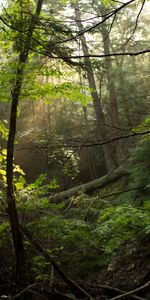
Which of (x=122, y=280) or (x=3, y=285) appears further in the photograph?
(x=122, y=280)

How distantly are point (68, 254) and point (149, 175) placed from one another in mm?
3386

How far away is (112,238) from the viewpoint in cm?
612

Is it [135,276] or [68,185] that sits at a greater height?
[68,185]

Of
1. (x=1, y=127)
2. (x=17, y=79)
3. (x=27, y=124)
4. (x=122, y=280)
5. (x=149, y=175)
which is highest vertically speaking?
(x=27, y=124)

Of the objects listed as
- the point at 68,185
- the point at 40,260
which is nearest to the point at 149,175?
the point at 40,260

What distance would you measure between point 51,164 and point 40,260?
12.2 m

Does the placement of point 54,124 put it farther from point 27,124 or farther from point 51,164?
point 51,164

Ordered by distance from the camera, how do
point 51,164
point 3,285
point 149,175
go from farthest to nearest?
point 51,164, point 149,175, point 3,285

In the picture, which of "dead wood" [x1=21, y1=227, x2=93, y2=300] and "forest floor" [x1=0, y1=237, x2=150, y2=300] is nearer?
"forest floor" [x1=0, y1=237, x2=150, y2=300]

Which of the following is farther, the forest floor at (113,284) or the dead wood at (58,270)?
the dead wood at (58,270)

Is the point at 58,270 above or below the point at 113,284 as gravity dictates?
above

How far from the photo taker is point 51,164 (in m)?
18.5

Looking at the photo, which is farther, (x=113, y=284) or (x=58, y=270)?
(x=113, y=284)

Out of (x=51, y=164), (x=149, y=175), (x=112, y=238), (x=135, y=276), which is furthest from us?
(x=51, y=164)
